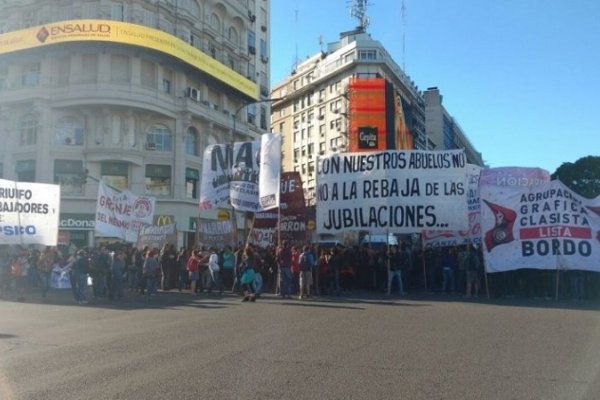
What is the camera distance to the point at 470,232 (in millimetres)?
21406

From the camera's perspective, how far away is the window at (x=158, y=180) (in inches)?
1736

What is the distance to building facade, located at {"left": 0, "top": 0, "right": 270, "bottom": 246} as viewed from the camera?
41.0m

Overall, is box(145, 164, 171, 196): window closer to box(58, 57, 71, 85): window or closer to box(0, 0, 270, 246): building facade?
box(0, 0, 270, 246): building facade

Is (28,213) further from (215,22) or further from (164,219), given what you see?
(215,22)

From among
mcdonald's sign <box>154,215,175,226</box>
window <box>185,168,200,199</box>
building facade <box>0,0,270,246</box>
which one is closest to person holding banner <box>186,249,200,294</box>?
mcdonald's sign <box>154,215,175,226</box>

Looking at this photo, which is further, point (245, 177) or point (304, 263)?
point (245, 177)

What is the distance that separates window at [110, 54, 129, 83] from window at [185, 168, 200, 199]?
820cm

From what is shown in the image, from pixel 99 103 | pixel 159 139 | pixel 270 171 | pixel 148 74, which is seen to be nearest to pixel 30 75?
pixel 99 103

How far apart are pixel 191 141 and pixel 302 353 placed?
131 feet

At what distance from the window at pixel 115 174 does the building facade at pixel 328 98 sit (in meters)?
34.0

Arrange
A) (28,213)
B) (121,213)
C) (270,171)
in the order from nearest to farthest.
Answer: (270,171) → (28,213) → (121,213)

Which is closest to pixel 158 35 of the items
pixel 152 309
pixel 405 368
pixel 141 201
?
pixel 141 201

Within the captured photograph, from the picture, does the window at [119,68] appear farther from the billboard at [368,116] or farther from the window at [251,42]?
the billboard at [368,116]

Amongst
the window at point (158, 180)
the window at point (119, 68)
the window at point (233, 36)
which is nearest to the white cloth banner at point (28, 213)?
the window at point (119, 68)
